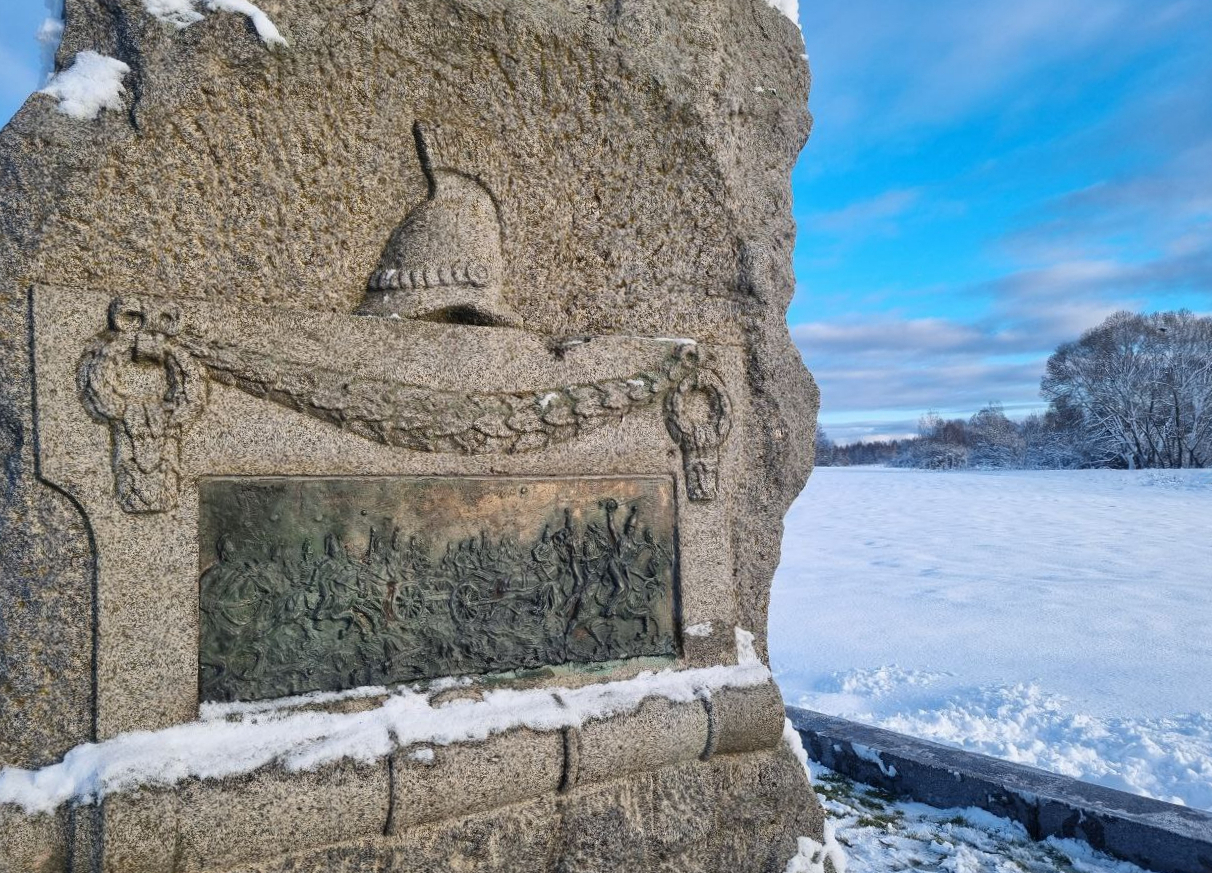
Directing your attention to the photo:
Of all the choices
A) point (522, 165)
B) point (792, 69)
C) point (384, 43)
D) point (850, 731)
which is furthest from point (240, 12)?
point (850, 731)

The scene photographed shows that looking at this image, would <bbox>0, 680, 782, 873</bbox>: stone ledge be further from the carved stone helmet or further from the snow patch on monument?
the snow patch on monument

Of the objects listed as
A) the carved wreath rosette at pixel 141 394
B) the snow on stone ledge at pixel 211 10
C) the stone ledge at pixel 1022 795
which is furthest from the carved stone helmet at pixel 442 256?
the stone ledge at pixel 1022 795

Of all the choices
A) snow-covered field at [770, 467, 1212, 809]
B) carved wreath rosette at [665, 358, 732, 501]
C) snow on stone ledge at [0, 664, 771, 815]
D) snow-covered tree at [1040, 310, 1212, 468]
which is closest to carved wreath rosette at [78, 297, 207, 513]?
snow on stone ledge at [0, 664, 771, 815]

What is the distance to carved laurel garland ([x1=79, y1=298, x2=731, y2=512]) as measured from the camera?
204cm

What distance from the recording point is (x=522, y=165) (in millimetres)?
2686

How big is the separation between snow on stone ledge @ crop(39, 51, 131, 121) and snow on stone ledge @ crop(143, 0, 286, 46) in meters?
0.18

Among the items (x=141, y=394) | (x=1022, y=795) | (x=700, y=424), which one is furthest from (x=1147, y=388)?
(x=141, y=394)

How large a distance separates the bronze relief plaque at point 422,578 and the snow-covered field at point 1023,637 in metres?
2.70

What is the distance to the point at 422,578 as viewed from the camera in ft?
7.89

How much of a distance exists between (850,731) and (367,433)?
10.3 ft

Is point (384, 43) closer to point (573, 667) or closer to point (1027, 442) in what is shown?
point (573, 667)

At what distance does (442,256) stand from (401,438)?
612 millimetres

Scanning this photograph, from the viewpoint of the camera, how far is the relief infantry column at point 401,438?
1.99m

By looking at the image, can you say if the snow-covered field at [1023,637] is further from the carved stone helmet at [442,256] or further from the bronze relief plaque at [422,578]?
the carved stone helmet at [442,256]
